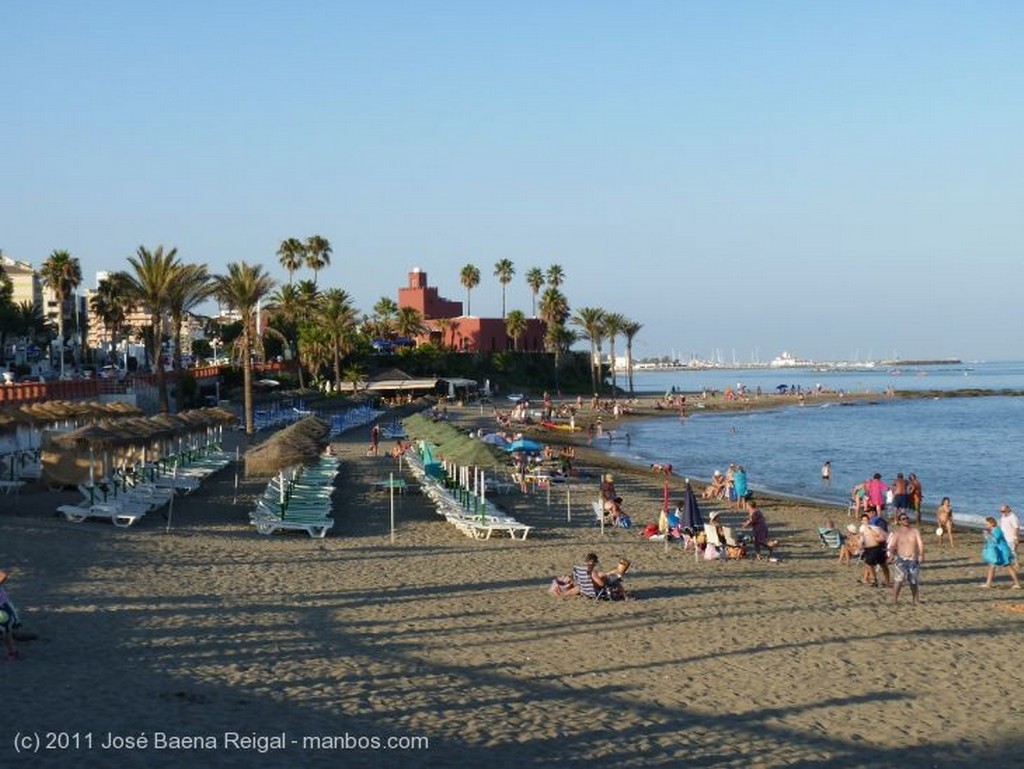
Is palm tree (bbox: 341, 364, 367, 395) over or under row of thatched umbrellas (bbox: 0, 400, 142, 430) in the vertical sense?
over

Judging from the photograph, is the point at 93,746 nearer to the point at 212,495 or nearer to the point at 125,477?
the point at 125,477

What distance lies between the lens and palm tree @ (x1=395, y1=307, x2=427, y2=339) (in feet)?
349

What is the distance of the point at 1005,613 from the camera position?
15.2m

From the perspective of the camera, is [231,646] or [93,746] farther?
[231,646]

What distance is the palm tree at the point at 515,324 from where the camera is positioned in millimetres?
112812

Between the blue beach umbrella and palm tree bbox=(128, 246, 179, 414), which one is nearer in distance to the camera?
the blue beach umbrella

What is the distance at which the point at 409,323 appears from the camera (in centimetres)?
10656

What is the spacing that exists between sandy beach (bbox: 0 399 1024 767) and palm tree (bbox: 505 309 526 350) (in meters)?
93.4

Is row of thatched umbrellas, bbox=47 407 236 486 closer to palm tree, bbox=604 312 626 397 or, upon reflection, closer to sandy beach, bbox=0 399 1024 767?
sandy beach, bbox=0 399 1024 767

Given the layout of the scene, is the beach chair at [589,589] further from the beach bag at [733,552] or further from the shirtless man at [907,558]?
the beach bag at [733,552]

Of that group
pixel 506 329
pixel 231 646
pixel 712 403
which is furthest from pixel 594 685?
pixel 506 329

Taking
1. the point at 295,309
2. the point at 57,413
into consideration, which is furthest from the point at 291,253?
the point at 57,413

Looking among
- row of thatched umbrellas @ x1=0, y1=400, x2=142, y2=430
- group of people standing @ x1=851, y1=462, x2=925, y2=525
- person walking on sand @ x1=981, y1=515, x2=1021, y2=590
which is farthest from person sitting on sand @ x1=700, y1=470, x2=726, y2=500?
row of thatched umbrellas @ x1=0, y1=400, x2=142, y2=430

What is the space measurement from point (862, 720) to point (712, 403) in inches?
3804
